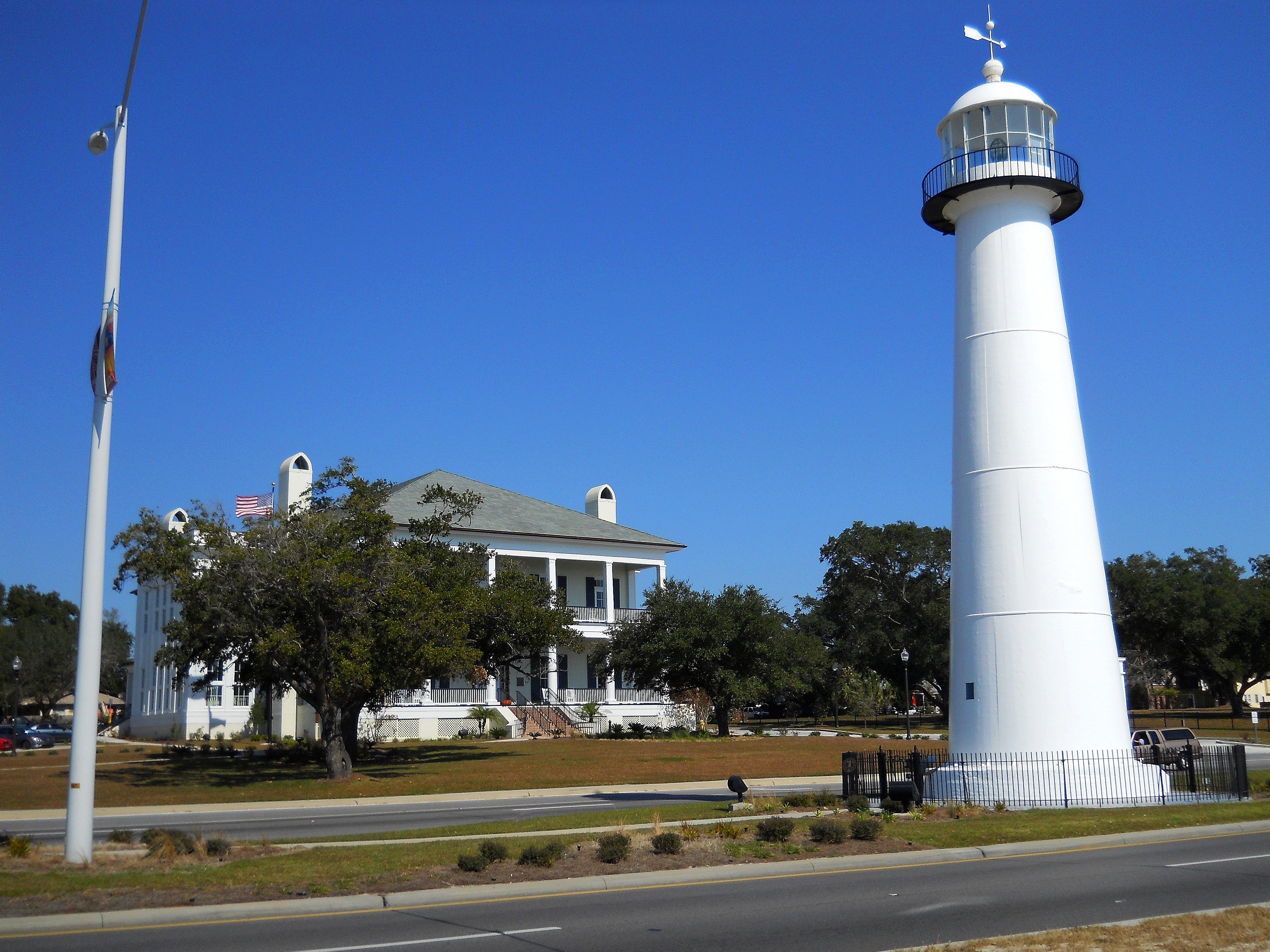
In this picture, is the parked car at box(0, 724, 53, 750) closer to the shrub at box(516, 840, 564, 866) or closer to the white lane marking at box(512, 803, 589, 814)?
the white lane marking at box(512, 803, 589, 814)

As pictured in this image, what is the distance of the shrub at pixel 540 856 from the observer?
43.1 ft

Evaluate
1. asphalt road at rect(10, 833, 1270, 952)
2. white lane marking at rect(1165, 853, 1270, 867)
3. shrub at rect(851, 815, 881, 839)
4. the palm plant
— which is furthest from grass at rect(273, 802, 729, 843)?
the palm plant

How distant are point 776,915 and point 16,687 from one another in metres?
71.5

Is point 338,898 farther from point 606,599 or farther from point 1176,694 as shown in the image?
point 1176,694

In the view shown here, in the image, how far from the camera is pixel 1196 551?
3199 inches

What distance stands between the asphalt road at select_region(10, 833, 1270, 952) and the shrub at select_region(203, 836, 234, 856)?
12.3 feet

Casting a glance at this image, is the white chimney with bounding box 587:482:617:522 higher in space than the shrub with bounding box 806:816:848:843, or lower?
higher

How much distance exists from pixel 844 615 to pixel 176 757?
155 ft

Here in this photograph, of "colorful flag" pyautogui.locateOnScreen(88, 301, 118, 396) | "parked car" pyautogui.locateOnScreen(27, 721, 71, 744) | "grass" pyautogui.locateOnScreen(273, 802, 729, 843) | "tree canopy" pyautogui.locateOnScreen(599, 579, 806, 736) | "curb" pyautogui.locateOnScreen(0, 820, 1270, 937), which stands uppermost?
"colorful flag" pyautogui.locateOnScreen(88, 301, 118, 396)

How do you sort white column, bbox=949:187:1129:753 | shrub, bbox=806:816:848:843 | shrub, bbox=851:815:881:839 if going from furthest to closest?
1. white column, bbox=949:187:1129:753
2. shrub, bbox=851:815:881:839
3. shrub, bbox=806:816:848:843

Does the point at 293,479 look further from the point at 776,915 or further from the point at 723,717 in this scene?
the point at 776,915

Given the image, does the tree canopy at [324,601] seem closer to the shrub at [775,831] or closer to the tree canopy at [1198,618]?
the shrub at [775,831]

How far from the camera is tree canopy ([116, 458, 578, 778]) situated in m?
29.9

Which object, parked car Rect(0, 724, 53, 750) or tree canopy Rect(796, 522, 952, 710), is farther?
tree canopy Rect(796, 522, 952, 710)
